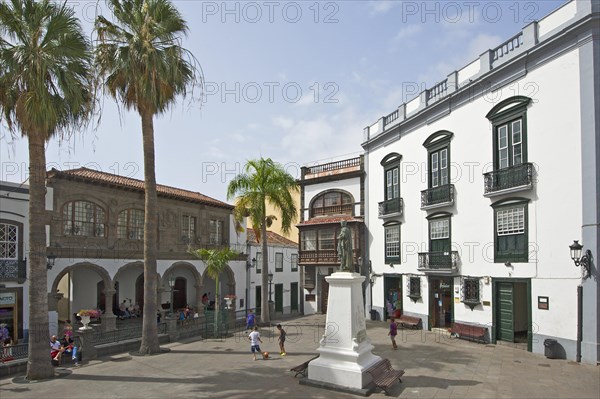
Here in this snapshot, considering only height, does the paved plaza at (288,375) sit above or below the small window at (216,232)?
below

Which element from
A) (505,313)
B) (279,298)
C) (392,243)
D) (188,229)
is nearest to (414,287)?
(392,243)

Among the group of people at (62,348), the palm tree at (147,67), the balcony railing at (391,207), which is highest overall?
the palm tree at (147,67)

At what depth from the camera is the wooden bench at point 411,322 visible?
76.4 ft

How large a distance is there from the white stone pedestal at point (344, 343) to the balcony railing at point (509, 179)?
28.0ft

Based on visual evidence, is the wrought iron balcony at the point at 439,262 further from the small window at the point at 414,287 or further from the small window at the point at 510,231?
the small window at the point at 510,231

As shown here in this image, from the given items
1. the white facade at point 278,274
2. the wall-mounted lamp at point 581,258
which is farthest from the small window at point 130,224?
the wall-mounted lamp at point 581,258

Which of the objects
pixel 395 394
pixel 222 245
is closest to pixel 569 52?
pixel 395 394

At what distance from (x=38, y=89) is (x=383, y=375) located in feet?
43.7

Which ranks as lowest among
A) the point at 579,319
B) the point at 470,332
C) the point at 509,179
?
the point at 470,332

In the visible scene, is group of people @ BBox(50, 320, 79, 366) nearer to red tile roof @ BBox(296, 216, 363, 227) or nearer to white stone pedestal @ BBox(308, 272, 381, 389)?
white stone pedestal @ BBox(308, 272, 381, 389)

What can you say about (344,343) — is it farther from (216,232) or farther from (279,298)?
(279,298)

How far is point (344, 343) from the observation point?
12898 mm

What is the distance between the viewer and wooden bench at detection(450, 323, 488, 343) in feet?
62.5

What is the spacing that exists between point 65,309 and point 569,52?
28.7 metres
